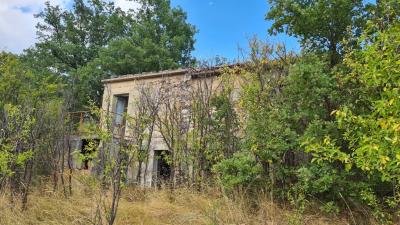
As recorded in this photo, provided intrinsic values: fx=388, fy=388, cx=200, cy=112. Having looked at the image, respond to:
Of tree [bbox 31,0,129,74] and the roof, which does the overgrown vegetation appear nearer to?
the roof

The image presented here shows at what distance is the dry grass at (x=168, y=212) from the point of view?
22.7ft

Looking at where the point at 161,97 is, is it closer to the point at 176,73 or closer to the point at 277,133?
the point at 277,133

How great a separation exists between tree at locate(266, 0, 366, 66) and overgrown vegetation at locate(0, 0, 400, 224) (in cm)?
2

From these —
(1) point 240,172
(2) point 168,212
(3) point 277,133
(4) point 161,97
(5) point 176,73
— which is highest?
(5) point 176,73

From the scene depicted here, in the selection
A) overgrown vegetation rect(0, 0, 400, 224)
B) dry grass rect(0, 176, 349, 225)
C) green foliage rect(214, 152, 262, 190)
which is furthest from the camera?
green foliage rect(214, 152, 262, 190)

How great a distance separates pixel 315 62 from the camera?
25.2ft

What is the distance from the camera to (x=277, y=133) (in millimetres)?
7809

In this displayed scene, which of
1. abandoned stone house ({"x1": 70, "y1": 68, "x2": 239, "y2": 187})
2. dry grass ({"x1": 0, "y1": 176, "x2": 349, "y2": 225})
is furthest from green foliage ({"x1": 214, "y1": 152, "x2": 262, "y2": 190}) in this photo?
abandoned stone house ({"x1": 70, "y1": 68, "x2": 239, "y2": 187})

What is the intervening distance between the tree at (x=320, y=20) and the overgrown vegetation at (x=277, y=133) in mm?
22

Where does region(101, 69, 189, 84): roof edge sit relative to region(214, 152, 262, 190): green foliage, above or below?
above

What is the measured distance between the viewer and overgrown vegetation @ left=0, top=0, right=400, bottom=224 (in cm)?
475

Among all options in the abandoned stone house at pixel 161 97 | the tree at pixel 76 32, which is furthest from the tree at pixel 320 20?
the tree at pixel 76 32

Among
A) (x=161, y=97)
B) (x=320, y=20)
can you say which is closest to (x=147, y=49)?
(x=161, y=97)

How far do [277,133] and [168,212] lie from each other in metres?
2.69
